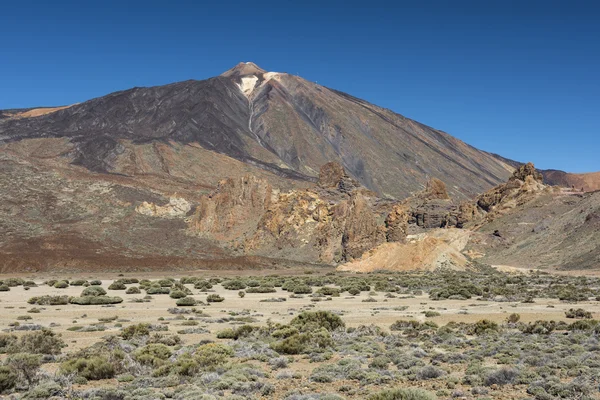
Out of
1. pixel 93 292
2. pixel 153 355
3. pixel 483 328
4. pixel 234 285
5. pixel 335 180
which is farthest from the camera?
pixel 335 180

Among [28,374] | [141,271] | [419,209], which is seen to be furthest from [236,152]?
[28,374]

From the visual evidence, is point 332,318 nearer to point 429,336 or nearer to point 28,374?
point 429,336

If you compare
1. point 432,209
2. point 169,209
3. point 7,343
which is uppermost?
point 432,209

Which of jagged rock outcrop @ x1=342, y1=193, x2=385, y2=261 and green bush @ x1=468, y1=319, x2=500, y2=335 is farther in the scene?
jagged rock outcrop @ x1=342, y1=193, x2=385, y2=261

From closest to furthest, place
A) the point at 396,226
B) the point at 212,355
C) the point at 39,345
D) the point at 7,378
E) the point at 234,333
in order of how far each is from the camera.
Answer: the point at 7,378
the point at 212,355
the point at 39,345
the point at 234,333
the point at 396,226

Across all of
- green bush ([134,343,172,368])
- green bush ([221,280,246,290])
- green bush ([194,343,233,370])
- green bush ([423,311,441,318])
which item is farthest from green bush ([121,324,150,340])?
green bush ([221,280,246,290])

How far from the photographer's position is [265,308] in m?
28.7

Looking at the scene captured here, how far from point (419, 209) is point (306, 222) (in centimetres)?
2773

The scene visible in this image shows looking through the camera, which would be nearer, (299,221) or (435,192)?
(299,221)

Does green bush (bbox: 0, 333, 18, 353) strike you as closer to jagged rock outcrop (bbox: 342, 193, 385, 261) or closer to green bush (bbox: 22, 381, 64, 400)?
green bush (bbox: 22, 381, 64, 400)

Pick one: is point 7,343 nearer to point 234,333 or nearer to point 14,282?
point 234,333

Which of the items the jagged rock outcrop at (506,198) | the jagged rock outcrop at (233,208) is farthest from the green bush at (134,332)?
the jagged rock outcrop at (506,198)

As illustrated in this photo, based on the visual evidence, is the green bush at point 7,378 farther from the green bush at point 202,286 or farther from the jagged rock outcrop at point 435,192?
the jagged rock outcrop at point 435,192

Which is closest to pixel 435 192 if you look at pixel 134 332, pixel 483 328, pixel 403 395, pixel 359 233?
pixel 359 233
